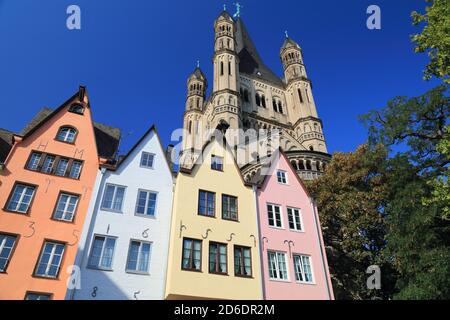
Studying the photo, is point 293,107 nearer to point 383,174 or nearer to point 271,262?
point 383,174

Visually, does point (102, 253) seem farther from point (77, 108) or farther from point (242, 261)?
point (77, 108)

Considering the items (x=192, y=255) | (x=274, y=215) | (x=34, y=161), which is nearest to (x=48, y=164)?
(x=34, y=161)

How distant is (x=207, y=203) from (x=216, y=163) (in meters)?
3.25

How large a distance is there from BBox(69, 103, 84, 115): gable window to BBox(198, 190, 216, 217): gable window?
9.91 meters

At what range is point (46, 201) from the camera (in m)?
15.5

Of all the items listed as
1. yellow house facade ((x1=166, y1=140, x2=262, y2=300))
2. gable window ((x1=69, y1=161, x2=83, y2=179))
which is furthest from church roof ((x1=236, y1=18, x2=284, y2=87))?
gable window ((x1=69, y1=161, x2=83, y2=179))

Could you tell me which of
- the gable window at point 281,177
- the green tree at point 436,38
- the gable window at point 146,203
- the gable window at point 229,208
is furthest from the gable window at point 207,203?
the green tree at point 436,38

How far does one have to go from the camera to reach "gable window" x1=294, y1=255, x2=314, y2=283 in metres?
16.5

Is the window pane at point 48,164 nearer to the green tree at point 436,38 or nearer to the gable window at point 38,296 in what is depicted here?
the gable window at point 38,296

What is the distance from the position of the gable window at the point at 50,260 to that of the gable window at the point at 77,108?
9.14m

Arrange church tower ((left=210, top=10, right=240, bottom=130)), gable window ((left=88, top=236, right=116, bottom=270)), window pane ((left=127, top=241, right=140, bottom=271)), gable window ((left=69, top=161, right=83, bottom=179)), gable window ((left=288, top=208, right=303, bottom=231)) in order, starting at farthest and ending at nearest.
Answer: church tower ((left=210, top=10, right=240, bottom=130)) < gable window ((left=288, top=208, right=303, bottom=231)) < gable window ((left=69, top=161, right=83, bottom=179)) < window pane ((left=127, top=241, right=140, bottom=271)) < gable window ((left=88, top=236, right=116, bottom=270))

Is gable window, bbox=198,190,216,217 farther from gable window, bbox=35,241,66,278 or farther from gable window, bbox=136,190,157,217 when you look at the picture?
gable window, bbox=35,241,66,278

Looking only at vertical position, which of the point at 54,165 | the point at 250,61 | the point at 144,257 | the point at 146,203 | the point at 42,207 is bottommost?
the point at 144,257

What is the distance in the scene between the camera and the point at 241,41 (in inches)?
3637
